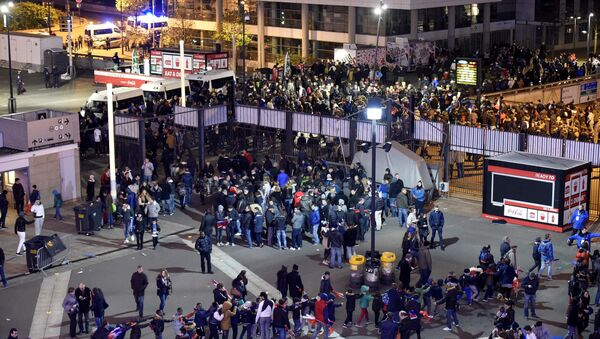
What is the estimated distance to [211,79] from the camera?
57.6 meters

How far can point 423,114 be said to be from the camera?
46438mm

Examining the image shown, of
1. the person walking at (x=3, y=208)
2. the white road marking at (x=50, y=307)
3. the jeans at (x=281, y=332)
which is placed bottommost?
the white road marking at (x=50, y=307)

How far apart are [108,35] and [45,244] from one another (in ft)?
199

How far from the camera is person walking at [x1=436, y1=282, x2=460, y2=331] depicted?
2806 centimetres

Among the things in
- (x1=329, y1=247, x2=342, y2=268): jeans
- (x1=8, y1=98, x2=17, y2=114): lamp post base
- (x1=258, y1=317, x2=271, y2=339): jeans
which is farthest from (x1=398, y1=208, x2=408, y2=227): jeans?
(x1=8, y1=98, x2=17, y2=114): lamp post base

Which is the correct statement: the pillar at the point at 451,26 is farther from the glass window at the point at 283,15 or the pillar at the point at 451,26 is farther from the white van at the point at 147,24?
the white van at the point at 147,24

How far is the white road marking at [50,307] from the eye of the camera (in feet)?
93.3

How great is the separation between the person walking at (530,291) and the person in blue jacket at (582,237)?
4097 mm

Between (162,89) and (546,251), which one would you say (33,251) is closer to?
(546,251)

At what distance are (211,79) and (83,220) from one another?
21836 mm

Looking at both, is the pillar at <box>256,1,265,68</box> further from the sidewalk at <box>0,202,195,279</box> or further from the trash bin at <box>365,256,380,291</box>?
the trash bin at <box>365,256,380,291</box>

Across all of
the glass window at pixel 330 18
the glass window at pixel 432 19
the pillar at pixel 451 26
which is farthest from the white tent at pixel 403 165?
the pillar at pixel 451 26

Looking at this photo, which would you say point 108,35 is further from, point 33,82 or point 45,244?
point 45,244

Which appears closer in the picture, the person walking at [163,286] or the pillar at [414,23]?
the person walking at [163,286]
